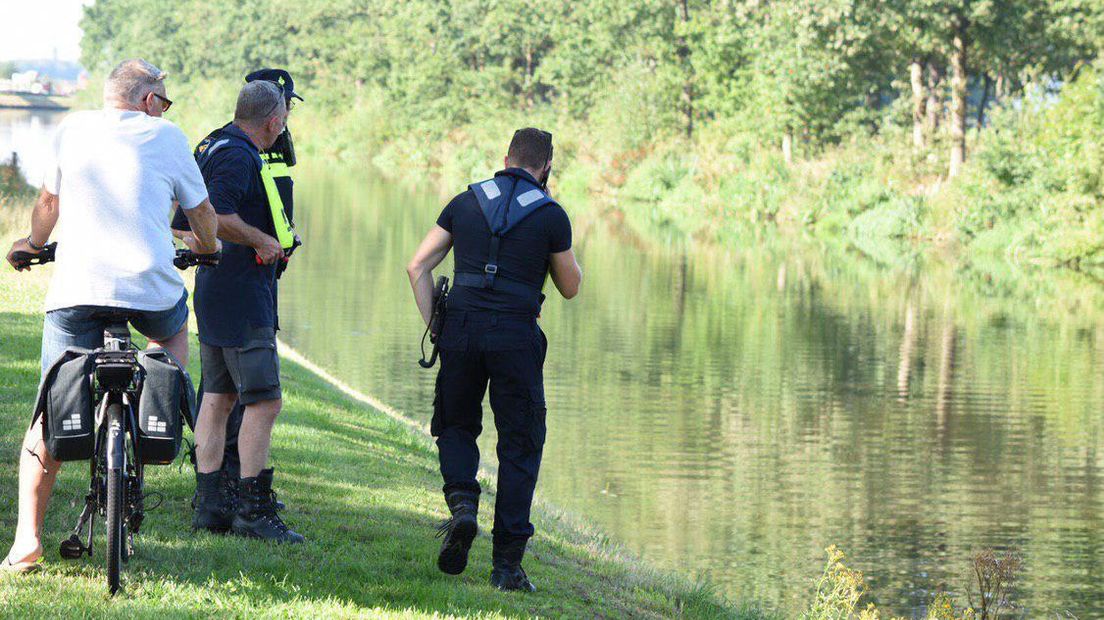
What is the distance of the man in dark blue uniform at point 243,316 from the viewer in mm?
6441

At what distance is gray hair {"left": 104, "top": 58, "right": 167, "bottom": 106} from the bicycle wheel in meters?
1.19

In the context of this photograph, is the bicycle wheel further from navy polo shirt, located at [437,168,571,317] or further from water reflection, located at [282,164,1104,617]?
water reflection, located at [282,164,1104,617]

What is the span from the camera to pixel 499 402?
21.1 feet

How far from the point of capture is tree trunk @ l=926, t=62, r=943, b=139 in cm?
4289

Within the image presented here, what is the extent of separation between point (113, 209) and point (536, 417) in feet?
6.72

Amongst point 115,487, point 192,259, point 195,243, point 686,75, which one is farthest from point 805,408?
point 686,75

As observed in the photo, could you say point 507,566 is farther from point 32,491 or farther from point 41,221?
point 41,221

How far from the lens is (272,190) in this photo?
6.55 m

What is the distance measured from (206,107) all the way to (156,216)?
322 ft

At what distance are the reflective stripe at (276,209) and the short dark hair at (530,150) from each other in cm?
107

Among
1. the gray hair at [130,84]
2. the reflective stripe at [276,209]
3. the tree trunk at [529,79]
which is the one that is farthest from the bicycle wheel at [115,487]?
the tree trunk at [529,79]

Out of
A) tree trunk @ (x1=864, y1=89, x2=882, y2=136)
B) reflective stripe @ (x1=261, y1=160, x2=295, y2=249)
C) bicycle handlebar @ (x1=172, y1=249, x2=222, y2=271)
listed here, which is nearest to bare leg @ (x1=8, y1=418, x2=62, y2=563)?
bicycle handlebar @ (x1=172, y1=249, x2=222, y2=271)

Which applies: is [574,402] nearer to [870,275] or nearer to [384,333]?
[384,333]

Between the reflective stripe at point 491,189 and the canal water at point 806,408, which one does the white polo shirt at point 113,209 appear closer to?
the reflective stripe at point 491,189
